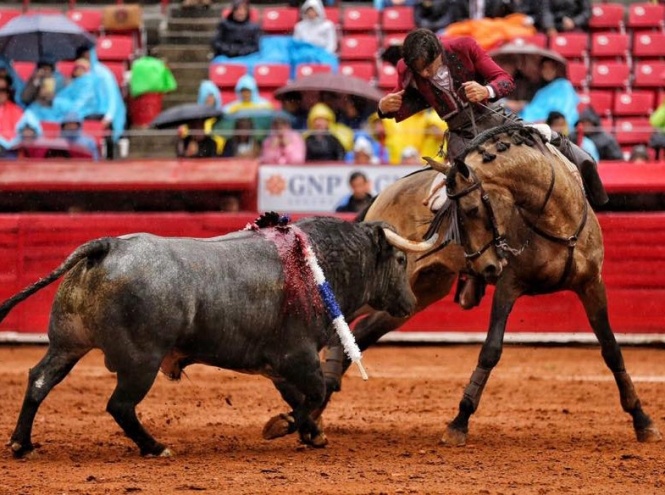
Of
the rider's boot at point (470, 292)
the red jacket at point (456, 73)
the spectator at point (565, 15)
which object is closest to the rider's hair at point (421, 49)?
the red jacket at point (456, 73)

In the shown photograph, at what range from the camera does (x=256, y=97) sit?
16.3 meters

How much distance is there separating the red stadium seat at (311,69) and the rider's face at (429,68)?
8.88 meters

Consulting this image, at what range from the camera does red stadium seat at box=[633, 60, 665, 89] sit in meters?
17.7

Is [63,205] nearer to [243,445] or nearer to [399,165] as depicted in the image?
[399,165]

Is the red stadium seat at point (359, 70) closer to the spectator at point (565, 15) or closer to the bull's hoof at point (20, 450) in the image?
the spectator at point (565, 15)

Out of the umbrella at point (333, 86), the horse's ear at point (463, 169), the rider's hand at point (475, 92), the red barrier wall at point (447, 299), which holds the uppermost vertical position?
the rider's hand at point (475, 92)

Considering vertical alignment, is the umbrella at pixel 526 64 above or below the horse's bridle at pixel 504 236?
below

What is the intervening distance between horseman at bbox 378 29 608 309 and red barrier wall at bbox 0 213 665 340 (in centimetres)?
492

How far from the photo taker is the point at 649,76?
17.7 m

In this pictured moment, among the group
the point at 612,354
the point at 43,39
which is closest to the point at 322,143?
the point at 43,39

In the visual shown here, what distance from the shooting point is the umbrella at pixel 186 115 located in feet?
48.7

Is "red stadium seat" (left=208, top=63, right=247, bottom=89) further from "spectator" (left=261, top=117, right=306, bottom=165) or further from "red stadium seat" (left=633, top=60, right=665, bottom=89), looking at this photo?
"red stadium seat" (left=633, top=60, right=665, bottom=89)

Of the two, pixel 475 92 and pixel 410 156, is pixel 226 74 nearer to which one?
pixel 410 156

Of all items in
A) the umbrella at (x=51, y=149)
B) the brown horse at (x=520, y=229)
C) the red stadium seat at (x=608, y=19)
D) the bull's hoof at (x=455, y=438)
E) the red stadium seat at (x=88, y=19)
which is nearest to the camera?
the brown horse at (x=520, y=229)
